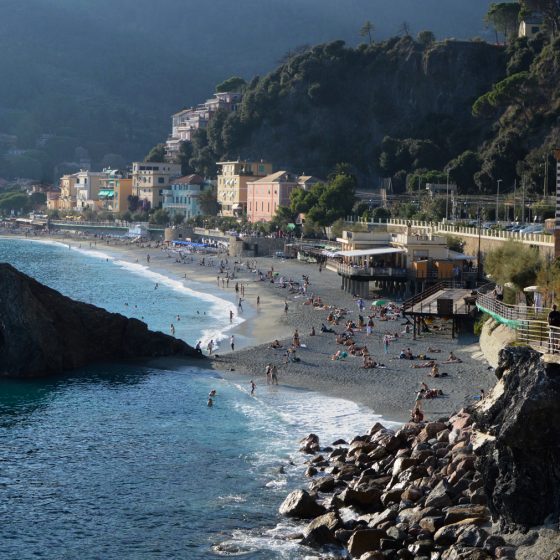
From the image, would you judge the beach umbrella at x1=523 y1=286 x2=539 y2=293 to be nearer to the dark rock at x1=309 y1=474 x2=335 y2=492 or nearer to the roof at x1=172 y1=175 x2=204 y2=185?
the dark rock at x1=309 y1=474 x2=335 y2=492

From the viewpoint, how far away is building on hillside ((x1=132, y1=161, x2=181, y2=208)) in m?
137

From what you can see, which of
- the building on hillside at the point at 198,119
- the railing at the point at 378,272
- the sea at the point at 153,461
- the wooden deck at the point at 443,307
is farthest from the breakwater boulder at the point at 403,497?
the building on hillside at the point at 198,119

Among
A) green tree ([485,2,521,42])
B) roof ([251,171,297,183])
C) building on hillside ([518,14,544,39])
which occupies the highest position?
green tree ([485,2,521,42])

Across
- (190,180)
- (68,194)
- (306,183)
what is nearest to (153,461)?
(306,183)

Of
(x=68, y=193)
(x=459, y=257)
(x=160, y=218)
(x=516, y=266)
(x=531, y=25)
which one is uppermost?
(x=531, y=25)

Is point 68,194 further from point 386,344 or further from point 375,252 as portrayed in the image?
point 386,344

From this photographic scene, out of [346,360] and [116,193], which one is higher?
[116,193]

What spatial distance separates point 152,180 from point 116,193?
9.39 m

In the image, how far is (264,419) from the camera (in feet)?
101

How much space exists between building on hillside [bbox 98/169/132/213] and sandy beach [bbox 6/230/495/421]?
82.6m

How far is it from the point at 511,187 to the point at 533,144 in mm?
5172

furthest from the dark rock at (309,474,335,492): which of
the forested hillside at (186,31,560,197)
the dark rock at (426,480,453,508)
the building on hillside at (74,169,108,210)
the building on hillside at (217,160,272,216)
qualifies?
the building on hillside at (74,169,108,210)

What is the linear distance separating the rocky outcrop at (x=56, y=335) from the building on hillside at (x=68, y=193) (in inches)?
4754

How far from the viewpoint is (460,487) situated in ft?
67.3
